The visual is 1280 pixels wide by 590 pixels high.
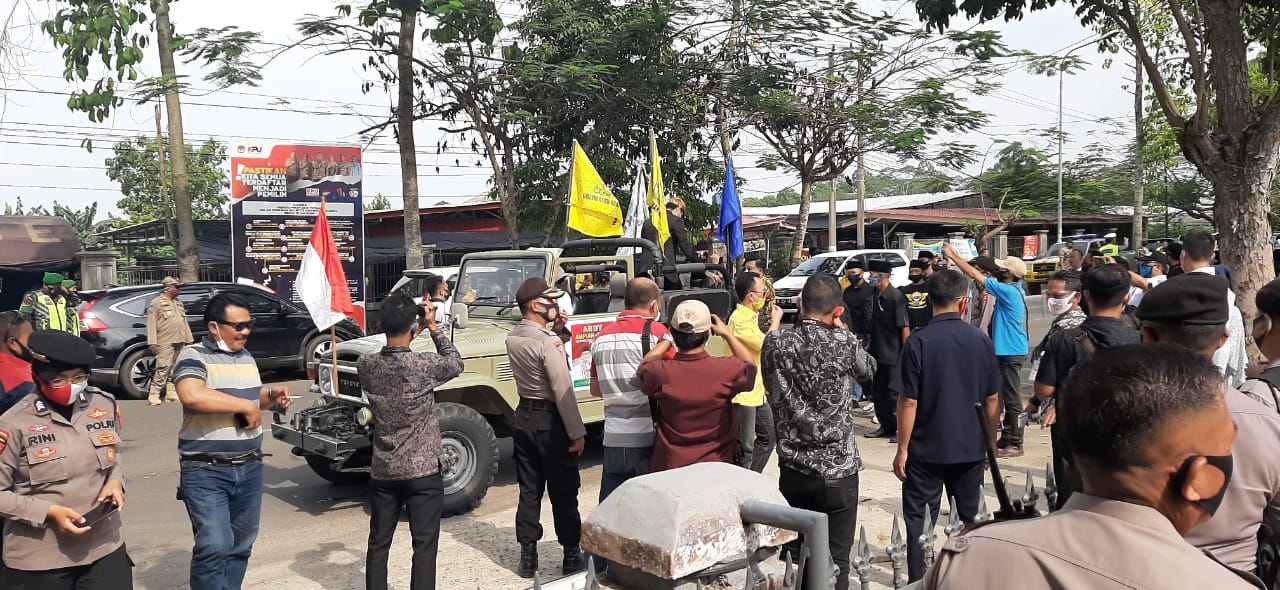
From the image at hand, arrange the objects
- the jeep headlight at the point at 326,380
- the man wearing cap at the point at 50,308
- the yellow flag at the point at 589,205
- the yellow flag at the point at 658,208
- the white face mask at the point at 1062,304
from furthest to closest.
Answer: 1. the man wearing cap at the point at 50,308
2. the yellow flag at the point at 658,208
3. the yellow flag at the point at 589,205
4. the white face mask at the point at 1062,304
5. the jeep headlight at the point at 326,380

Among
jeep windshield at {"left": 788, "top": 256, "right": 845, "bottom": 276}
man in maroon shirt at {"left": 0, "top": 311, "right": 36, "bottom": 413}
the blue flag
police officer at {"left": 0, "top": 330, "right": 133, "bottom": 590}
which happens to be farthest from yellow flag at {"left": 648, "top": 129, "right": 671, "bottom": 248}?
jeep windshield at {"left": 788, "top": 256, "right": 845, "bottom": 276}

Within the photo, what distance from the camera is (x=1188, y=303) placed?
278 cm

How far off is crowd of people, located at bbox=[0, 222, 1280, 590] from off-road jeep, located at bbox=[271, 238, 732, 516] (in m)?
1.48

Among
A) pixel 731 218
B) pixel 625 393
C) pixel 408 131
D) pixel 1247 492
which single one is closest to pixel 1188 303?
pixel 1247 492

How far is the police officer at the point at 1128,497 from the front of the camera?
1.37 m

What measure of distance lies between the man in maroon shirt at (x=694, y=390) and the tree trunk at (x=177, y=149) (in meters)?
15.9

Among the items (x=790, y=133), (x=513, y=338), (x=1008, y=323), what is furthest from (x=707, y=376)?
(x=790, y=133)

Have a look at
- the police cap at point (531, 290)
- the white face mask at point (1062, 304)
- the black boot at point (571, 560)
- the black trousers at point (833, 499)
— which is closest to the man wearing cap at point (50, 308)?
the police cap at point (531, 290)

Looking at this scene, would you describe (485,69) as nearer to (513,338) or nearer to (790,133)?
(790,133)

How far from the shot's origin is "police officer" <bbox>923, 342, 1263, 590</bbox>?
1374 millimetres

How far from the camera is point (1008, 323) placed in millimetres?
8133

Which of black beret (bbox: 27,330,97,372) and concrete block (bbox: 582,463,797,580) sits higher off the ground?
black beret (bbox: 27,330,97,372)

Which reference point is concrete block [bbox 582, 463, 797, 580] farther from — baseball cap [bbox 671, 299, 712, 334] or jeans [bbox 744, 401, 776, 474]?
jeans [bbox 744, 401, 776, 474]

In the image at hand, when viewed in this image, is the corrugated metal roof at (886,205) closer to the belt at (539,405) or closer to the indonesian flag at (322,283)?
the indonesian flag at (322,283)
